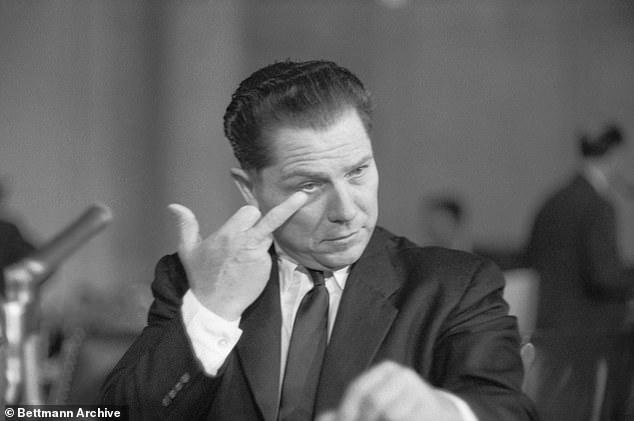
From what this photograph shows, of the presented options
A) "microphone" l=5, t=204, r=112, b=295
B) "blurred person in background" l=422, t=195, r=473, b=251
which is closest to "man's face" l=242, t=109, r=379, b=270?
"microphone" l=5, t=204, r=112, b=295

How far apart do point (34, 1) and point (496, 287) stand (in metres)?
6.72

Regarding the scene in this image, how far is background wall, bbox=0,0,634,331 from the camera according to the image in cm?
798

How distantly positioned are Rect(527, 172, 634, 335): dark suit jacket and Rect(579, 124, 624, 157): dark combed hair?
0.21 metres

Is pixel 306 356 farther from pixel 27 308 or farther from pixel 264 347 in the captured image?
pixel 27 308

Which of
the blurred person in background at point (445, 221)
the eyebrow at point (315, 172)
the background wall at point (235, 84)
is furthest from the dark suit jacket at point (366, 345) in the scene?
the background wall at point (235, 84)

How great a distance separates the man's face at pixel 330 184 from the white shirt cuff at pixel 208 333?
0.24 m

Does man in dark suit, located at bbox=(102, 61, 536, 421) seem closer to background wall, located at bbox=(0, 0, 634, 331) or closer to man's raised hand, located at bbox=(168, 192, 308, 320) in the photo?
man's raised hand, located at bbox=(168, 192, 308, 320)

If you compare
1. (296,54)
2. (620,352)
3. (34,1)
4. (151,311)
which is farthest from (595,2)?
(151,311)

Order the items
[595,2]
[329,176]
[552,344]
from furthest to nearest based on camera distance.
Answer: [595,2] → [552,344] → [329,176]

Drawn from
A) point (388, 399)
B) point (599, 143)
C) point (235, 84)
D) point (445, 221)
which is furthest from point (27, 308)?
point (235, 84)

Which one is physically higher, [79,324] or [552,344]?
[552,344]

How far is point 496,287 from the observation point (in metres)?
1.87

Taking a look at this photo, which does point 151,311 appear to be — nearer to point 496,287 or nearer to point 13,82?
point 496,287

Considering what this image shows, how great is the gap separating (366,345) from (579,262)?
9.59 ft
